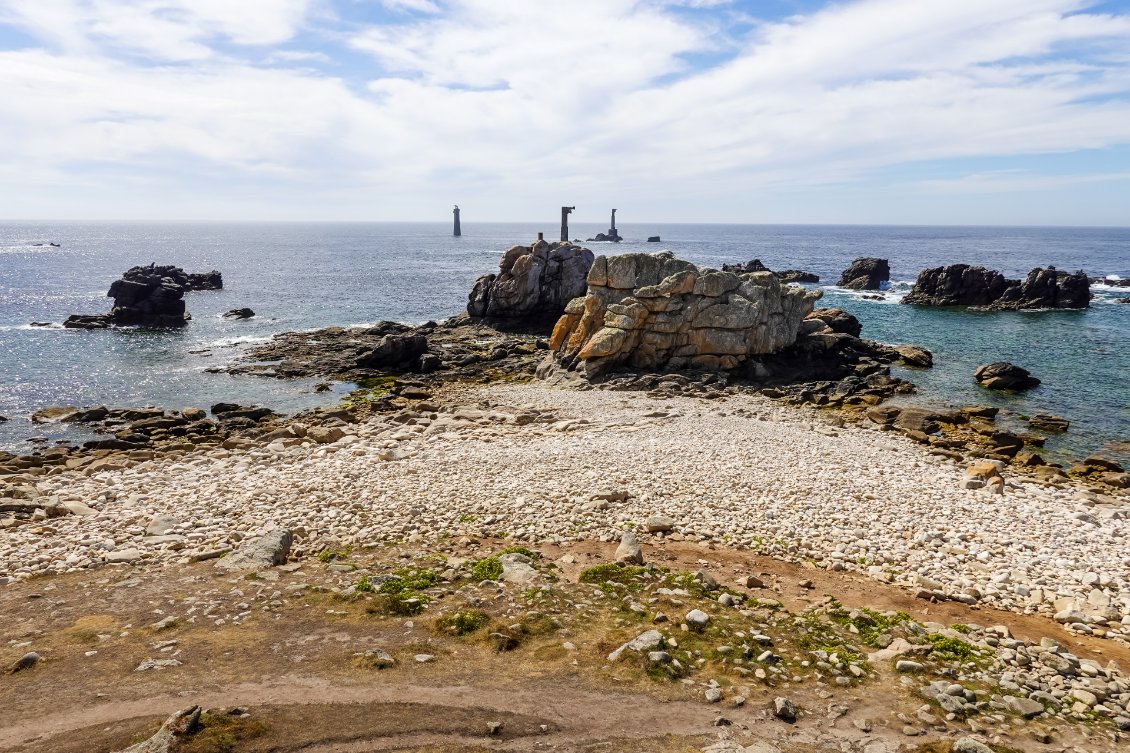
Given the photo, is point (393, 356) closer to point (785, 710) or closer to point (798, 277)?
point (785, 710)

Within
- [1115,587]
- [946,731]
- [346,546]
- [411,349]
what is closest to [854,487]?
[1115,587]

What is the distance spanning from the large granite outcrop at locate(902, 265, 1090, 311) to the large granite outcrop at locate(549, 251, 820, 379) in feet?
161

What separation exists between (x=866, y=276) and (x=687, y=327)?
227ft

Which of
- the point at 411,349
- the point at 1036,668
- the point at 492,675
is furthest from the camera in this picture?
the point at 411,349

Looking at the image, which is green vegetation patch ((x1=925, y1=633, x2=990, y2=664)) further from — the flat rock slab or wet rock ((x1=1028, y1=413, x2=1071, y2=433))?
wet rock ((x1=1028, y1=413, x2=1071, y2=433))

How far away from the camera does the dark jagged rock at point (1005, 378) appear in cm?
4238

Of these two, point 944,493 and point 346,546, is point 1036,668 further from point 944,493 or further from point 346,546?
point 346,546

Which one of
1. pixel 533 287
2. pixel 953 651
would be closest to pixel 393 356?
pixel 533 287

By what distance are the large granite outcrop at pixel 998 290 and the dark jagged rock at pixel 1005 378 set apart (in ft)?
140

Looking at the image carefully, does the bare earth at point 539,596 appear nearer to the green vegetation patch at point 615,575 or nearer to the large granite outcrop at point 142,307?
the green vegetation patch at point 615,575

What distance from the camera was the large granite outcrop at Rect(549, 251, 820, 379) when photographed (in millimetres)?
43906

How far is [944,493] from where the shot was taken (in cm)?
2361

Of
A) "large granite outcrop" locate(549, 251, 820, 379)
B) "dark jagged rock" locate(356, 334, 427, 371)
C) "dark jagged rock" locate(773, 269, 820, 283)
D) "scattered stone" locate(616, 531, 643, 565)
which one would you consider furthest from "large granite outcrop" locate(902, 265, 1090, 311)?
"scattered stone" locate(616, 531, 643, 565)

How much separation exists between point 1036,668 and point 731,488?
34.1ft
